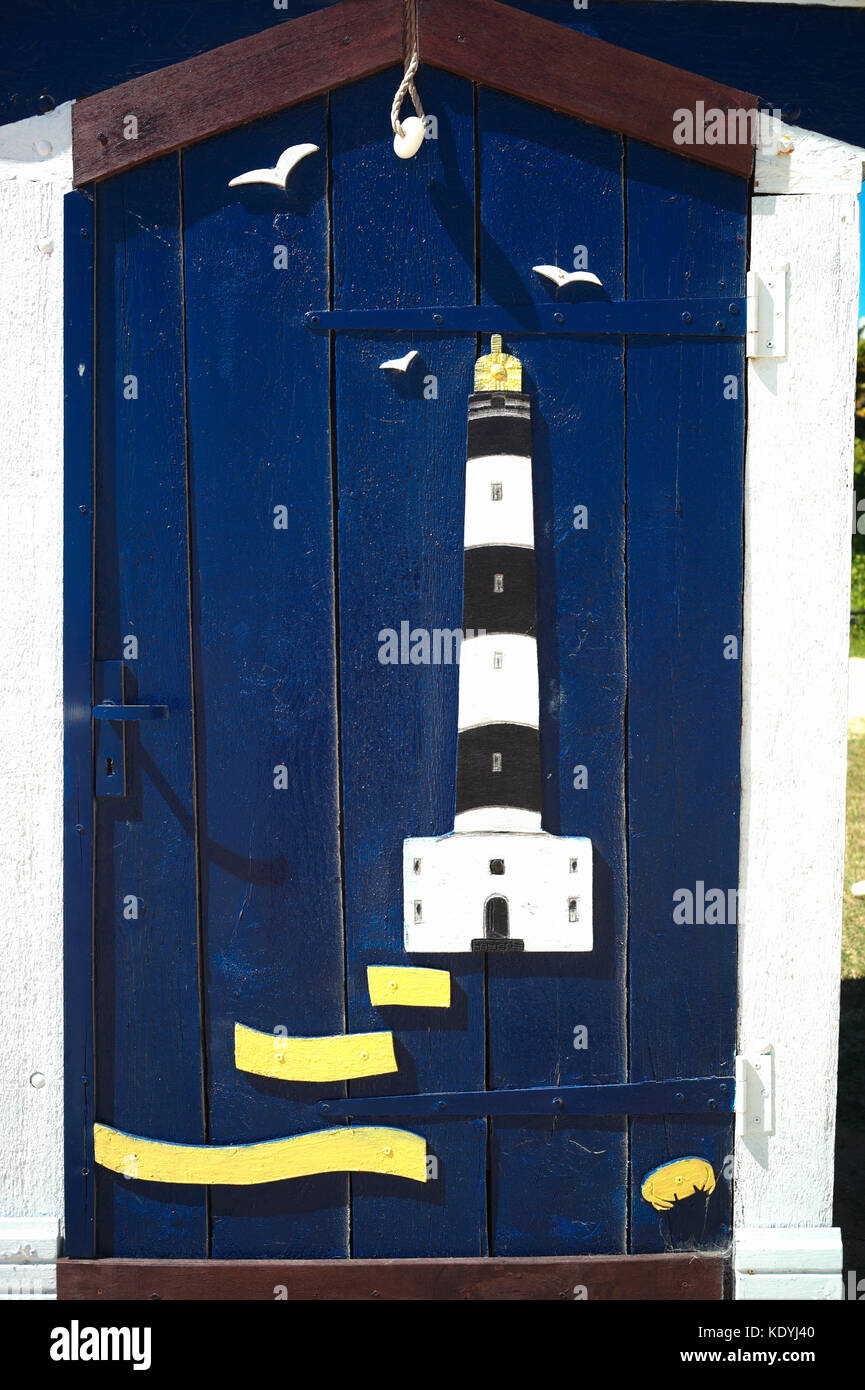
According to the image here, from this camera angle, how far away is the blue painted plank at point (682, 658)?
83.0 inches

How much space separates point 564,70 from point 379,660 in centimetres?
120

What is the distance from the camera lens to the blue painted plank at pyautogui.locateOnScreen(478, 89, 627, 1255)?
6.86ft

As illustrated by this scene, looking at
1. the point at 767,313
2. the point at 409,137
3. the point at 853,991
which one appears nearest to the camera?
the point at 409,137

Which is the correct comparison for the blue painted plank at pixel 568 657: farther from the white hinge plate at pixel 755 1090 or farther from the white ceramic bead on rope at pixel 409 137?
the white hinge plate at pixel 755 1090

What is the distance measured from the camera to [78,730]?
2.17 meters

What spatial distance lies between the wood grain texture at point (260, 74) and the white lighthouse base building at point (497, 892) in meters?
1.48

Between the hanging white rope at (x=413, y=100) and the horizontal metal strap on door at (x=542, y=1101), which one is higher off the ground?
the hanging white rope at (x=413, y=100)

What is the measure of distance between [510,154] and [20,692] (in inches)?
57.5

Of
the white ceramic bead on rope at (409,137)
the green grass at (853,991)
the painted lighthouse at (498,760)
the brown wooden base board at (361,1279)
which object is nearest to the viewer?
the white ceramic bead on rope at (409,137)

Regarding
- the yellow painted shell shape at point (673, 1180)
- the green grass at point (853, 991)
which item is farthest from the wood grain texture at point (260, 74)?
the green grass at point (853, 991)

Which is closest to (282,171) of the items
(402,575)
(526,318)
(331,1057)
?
(526,318)

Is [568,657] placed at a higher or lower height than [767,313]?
lower

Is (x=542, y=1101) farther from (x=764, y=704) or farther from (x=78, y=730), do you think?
(x=78, y=730)
